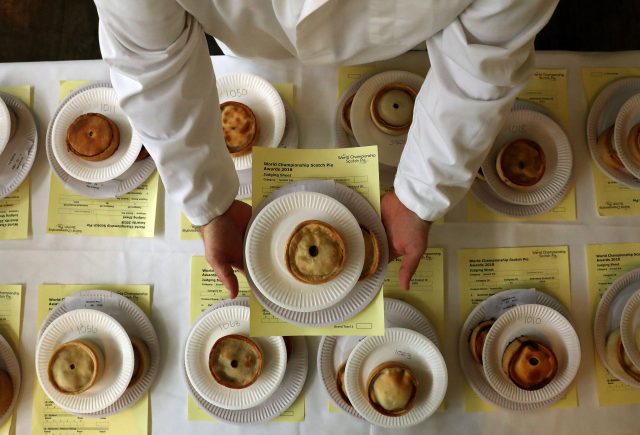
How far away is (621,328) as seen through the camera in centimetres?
87

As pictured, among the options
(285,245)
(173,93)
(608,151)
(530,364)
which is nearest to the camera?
(173,93)

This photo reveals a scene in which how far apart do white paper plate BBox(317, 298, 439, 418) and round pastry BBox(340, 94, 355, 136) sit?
34 centimetres

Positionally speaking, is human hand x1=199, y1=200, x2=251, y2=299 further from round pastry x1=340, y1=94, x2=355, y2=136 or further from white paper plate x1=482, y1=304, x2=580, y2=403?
white paper plate x1=482, y1=304, x2=580, y2=403

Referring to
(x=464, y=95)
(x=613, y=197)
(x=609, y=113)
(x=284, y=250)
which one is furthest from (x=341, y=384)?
(x=609, y=113)

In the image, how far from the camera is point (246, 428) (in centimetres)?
89

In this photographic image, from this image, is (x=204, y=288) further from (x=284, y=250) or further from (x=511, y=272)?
(x=511, y=272)

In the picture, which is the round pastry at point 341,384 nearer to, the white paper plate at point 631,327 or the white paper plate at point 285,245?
the white paper plate at point 285,245

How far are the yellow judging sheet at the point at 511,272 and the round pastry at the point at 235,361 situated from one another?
409mm

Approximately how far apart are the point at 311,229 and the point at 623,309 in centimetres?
63

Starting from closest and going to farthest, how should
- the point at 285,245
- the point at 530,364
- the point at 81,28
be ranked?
the point at 285,245, the point at 530,364, the point at 81,28

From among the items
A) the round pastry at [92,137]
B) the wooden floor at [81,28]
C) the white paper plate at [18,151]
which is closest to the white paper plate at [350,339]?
the round pastry at [92,137]

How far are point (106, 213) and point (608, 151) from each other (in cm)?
101

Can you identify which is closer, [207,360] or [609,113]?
[207,360]

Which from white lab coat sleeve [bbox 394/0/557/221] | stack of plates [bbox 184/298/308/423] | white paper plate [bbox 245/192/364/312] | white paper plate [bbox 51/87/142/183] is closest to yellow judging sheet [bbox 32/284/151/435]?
stack of plates [bbox 184/298/308/423]
